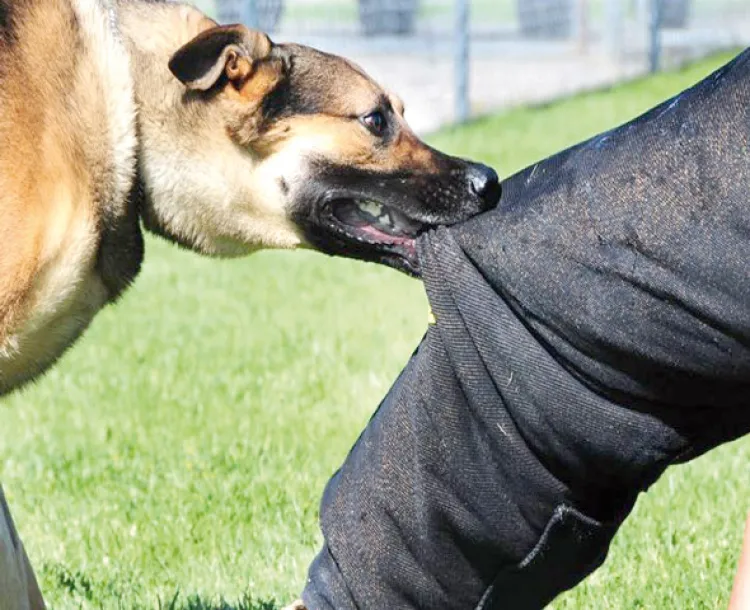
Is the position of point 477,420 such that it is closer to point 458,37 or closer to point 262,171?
point 262,171

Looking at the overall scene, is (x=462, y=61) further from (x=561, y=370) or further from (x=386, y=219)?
(x=561, y=370)

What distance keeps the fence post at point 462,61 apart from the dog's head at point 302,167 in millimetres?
11159

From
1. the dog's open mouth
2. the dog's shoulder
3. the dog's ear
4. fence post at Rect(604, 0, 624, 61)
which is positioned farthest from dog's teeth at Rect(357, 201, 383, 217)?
fence post at Rect(604, 0, 624, 61)

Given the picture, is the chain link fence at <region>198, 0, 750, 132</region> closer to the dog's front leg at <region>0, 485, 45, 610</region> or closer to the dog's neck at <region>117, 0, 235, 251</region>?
the dog's neck at <region>117, 0, 235, 251</region>

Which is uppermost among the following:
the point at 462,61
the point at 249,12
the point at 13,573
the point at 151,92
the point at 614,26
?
the point at 151,92

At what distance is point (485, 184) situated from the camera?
378 cm

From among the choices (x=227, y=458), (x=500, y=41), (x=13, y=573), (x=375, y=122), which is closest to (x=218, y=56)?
(x=375, y=122)

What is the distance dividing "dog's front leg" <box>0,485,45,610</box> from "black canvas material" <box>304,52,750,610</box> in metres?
0.81

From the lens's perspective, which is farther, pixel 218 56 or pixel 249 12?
pixel 249 12

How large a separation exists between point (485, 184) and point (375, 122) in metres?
0.42

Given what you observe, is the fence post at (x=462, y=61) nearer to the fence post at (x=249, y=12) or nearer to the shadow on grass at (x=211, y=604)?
the fence post at (x=249, y=12)

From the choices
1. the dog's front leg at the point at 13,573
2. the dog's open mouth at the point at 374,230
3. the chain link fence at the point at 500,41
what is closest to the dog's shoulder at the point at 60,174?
the dog's front leg at the point at 13,573

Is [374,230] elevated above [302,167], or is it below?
below

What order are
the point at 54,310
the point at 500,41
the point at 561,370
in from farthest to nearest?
the point at 500,41 → the point at 54,310 → the point at 561,370
